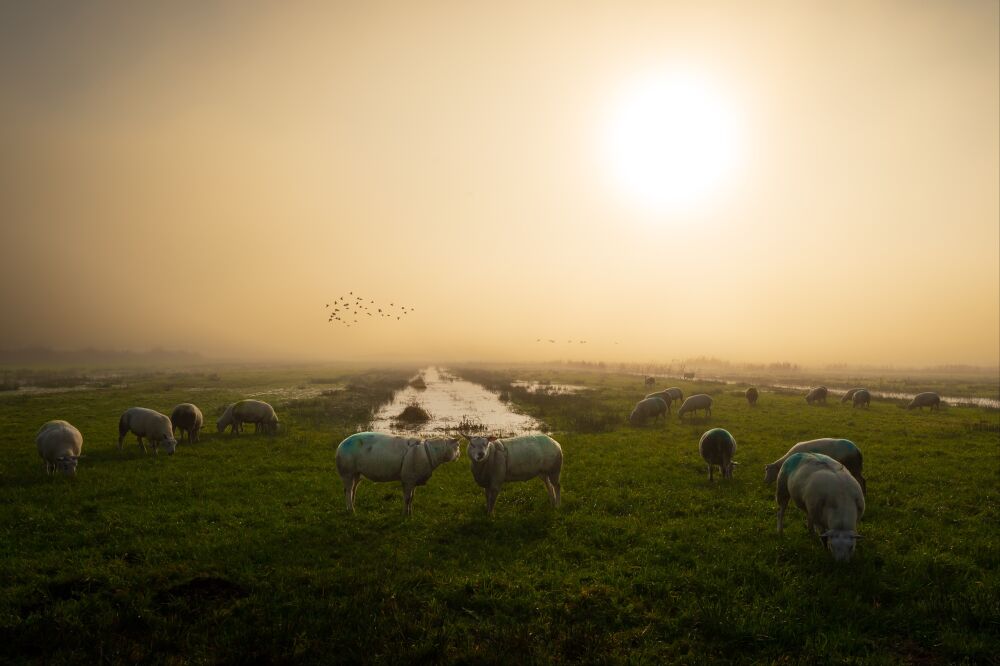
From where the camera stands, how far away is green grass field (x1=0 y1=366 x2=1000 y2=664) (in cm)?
669

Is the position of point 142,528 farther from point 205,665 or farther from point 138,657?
point 205,665

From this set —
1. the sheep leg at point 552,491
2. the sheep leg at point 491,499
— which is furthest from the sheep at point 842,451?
the sheep leg at point 491,499

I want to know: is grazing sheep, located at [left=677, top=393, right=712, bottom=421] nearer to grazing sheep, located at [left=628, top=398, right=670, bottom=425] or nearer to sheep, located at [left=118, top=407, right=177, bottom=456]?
grazing sheep, located at [left=628, top=398, right=670, bottom=425]

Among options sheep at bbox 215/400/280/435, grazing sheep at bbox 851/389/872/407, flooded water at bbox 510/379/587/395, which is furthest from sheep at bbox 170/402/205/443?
grazing sheep at bbox 851/389/872/407

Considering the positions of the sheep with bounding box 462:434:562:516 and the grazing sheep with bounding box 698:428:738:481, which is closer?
the sheep with bounding box 462:434:562:516

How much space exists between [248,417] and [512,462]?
59.7 feet

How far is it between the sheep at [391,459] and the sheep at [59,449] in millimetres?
10881

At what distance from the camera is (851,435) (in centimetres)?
2380

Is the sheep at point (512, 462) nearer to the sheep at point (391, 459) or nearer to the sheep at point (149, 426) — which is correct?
the sheep at point (391, 459)

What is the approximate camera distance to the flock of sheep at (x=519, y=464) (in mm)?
9109

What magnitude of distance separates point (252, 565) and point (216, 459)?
11359 millimetres

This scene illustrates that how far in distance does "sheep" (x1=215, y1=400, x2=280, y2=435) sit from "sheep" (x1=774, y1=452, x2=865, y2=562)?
78.6 ft

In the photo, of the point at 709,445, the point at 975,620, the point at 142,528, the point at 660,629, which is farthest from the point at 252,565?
the point at 709,445

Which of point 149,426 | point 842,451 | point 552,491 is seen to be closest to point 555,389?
point 149,426
